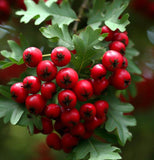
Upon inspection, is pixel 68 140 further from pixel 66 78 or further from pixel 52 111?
pixel 66 78

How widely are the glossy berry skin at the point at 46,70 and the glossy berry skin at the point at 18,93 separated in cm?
13

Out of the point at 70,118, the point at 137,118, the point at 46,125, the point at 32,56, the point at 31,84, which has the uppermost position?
the point at 32,56

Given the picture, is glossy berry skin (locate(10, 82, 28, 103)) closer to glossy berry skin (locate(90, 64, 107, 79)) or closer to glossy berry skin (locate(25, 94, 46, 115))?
glossy berry skin (locate(25, 94, 46, 115))

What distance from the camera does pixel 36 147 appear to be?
276cm

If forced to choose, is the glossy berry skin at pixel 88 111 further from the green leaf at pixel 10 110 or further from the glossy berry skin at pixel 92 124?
the green leaf at pixel 10 110

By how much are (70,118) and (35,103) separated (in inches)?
6.5

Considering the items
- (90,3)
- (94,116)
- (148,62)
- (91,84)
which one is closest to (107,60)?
(91,84)

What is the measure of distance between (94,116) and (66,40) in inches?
14.8

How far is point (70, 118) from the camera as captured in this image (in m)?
1.06

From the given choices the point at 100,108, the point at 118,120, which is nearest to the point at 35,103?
the point at 100,108

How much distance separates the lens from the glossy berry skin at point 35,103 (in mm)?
1062

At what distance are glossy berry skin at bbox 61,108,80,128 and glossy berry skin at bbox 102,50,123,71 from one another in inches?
9.6

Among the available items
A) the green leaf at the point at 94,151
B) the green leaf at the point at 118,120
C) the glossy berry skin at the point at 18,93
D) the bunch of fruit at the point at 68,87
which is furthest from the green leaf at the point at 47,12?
the green leaf at the point at 94,151

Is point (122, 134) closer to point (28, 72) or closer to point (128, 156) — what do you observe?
point (28, 72)
